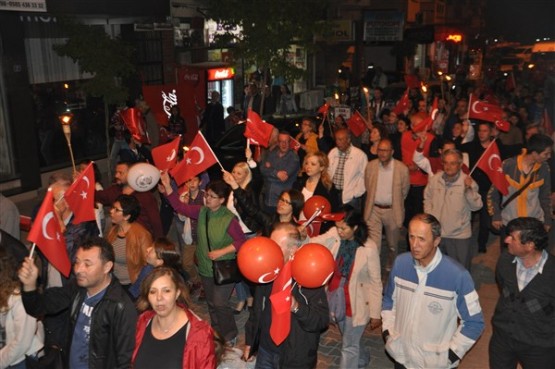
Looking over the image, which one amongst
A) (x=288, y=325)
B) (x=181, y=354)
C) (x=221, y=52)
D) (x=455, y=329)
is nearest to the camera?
(x=181, y=354)

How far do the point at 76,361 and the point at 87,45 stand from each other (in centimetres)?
1082

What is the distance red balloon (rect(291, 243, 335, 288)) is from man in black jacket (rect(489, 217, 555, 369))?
5.11 feet

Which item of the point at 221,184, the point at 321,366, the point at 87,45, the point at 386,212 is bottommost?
the point at 321,366

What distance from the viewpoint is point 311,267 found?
463 cm

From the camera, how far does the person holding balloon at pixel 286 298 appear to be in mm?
4625

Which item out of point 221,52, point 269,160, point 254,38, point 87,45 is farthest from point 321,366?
point 221,52

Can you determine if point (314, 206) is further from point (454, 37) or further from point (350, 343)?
point (454, 37)

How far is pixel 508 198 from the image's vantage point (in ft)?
25.7

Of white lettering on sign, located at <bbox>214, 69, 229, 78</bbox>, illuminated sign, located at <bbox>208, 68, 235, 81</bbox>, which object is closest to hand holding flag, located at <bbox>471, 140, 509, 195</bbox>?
illuminated sign, located at <bbox>208, 68, 235, 81</bbox>

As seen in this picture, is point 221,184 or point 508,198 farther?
point 508,198

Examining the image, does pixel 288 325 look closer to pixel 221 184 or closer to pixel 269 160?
pixel 221 184

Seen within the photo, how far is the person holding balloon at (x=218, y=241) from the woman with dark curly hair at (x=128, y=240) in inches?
29.8

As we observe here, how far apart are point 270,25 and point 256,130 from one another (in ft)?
31.1

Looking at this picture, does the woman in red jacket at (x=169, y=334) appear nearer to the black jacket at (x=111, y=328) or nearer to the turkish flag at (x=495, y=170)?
the black jacket at (x=111, y=328)
